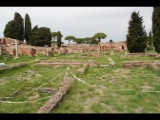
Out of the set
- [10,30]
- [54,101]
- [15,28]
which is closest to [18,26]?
[15,28]

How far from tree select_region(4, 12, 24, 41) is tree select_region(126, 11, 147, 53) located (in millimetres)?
32412

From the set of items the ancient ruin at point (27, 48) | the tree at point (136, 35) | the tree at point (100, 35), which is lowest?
the ancient ruin at point (27, 48)

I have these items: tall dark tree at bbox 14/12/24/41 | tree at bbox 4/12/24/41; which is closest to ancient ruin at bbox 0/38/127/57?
tree at bbox 4/12/24/41

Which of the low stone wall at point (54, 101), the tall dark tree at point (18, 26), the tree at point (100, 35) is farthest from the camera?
the tree at point (100, 35)

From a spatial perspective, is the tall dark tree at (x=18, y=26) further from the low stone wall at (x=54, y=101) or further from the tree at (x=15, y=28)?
the low stone wall at (x=54, y=101)

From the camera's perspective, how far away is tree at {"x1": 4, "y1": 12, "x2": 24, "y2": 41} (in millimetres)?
57319

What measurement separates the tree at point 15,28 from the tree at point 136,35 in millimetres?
32412

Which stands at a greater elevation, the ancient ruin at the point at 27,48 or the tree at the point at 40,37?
the tree at the point at 40,37

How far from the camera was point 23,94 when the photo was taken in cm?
857

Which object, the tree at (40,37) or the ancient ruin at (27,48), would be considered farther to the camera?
the tree at (40,37)

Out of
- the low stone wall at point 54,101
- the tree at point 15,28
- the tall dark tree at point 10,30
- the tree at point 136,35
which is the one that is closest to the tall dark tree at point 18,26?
the tree at point 15,28

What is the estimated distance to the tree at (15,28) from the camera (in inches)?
2257

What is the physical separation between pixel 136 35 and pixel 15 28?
34067 millimetres
